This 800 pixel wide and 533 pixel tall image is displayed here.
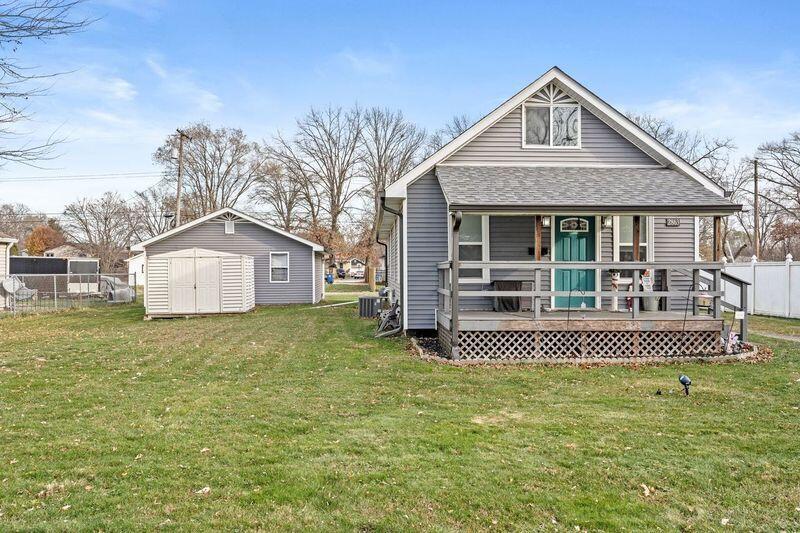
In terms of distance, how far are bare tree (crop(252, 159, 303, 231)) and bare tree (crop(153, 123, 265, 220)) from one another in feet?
4.94

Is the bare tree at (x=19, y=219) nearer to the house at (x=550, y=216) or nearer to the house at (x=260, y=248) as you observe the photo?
the house at (x=260, y=248)

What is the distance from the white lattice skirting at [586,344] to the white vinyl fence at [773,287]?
9627mm

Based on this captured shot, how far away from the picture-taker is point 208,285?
1789 cm

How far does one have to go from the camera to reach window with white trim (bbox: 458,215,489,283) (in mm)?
11094

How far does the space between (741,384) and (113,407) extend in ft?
26.8

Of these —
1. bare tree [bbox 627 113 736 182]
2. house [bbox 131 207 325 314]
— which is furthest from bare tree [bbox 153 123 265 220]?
bare tree [bbox 627 113 736 182]

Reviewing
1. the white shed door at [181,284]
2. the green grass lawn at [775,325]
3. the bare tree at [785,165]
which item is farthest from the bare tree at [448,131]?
the green grass lawn at [775,325]

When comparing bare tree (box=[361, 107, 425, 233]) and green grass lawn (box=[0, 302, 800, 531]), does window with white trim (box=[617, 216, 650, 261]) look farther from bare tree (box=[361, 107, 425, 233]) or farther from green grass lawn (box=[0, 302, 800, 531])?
bare tree (box=[361, 107, 425, 233])

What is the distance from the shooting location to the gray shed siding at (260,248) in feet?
67.9

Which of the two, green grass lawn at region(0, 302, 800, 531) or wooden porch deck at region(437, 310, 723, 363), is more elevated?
wooden porch deck at region(437, 310, 723, 363)

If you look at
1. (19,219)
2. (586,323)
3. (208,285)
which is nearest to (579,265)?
(586,323)

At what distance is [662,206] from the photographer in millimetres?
9414

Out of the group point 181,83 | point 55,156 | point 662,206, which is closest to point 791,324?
point 662,206

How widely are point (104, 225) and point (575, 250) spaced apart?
48488 mm
